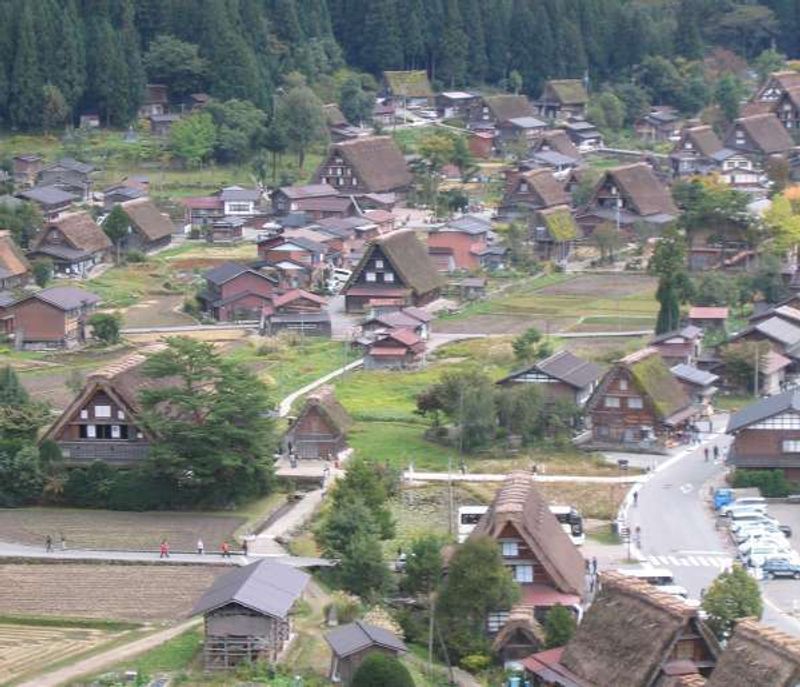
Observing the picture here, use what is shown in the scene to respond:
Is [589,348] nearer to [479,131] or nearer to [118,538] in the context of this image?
[118,538]

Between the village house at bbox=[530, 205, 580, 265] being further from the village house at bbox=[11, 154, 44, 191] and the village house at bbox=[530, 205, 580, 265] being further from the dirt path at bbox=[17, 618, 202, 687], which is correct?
the dirt path at bbox=[17, 618, 202, 687]

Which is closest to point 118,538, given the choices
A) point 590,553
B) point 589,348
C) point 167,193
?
point 590,553

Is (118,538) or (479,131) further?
(479,131)

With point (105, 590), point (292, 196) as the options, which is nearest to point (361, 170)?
point (292, 196)

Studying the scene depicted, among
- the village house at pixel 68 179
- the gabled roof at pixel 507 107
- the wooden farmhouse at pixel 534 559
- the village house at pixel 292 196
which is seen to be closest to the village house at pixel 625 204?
the village house at pixel 292 196

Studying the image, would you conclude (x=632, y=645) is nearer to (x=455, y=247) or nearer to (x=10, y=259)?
(x=10, y=259)

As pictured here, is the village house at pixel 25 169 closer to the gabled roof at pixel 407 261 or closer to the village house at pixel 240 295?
the village house at pixel 240 295
